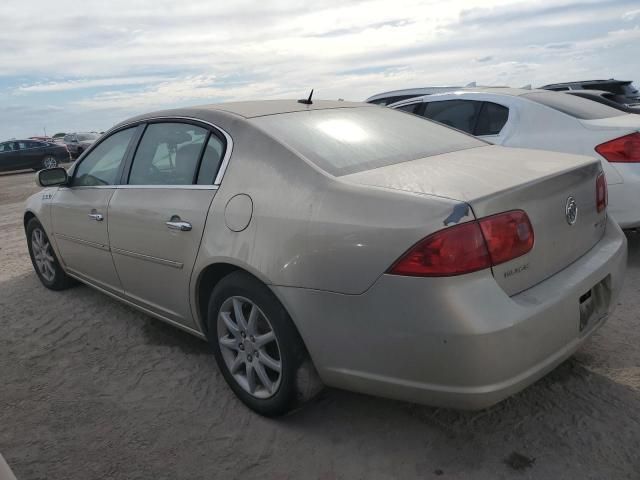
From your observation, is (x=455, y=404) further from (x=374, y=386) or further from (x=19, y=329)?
(x=19, y=329)

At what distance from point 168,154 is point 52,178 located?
1.41 meters

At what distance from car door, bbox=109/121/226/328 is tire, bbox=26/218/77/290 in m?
1.51

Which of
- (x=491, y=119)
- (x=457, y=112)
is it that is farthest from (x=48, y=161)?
(x=491, y=119)

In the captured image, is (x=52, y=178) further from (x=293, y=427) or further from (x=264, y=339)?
(x=293, y=427)

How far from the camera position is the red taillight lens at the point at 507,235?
6.72ft

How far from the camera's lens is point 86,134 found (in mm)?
29531

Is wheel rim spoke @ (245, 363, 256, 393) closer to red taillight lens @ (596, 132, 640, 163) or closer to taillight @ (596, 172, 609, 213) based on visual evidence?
taillight @ (596, 172, 609, 213)

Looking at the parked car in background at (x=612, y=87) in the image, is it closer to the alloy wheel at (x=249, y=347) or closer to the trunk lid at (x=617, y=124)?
the trunk lid at (x=617, y=124)

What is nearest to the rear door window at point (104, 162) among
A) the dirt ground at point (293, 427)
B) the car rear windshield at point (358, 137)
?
the dirt ground at point (293, 427)

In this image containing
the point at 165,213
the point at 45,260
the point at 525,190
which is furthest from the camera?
the point at 45,260

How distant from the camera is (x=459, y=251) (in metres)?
2.00

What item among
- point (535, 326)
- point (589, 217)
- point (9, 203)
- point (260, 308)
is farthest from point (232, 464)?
point (9, 203)

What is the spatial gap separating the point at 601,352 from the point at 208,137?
96.0 inches

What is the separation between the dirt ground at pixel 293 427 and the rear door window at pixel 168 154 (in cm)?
112
